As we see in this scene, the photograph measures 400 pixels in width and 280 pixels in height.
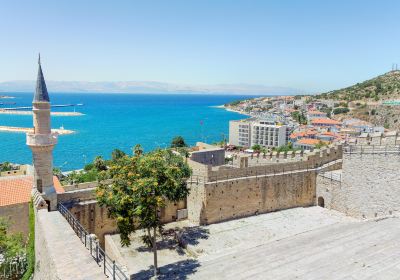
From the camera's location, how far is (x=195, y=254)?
14859 mm

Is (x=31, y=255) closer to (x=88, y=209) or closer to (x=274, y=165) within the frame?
(x=88, y=209)

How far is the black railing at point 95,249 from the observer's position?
8.34m

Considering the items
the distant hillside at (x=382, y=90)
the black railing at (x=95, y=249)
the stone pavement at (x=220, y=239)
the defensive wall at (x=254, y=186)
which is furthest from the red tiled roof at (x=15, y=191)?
the distant hillside at (x=382, y=90)

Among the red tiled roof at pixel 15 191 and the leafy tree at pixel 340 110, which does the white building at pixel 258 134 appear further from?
the red tiled roof at pixel 15 191

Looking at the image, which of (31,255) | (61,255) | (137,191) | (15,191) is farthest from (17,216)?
(61,255)

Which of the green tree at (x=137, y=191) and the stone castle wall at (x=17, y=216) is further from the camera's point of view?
the stone castle wall at (x=17, y=216)

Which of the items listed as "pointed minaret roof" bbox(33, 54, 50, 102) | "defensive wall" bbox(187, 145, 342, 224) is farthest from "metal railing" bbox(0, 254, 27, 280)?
"defensive wall" bbox(187, 145, 342, 224)

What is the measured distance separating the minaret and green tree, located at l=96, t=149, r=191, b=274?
6.46 ft

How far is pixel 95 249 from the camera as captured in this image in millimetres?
9523

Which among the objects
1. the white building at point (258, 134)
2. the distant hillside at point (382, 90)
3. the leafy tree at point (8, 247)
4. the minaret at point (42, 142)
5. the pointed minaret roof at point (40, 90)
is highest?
the distant hillside at point (382, 90)

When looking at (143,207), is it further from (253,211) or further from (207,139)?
(207,139)

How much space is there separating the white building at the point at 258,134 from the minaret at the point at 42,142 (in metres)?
75.2

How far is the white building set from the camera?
277 feet

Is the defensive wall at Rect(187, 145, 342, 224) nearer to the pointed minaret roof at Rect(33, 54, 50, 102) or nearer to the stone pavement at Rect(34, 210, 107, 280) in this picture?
the stone pavement at Rect(34, 210, 107, 280)
